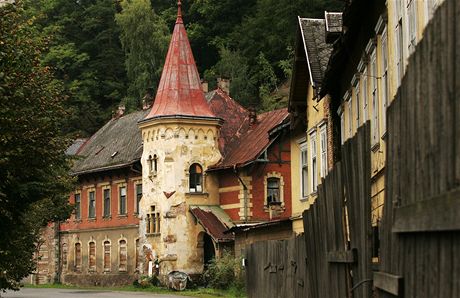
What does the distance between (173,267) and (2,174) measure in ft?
105

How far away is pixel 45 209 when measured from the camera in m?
44.1

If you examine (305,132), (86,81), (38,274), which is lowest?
(38,274)

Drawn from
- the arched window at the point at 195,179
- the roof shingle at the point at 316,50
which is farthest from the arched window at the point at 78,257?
the roof shingle at the point at 316,50

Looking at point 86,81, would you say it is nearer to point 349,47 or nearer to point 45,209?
point 45,209

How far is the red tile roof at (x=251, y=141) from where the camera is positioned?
49.8 m

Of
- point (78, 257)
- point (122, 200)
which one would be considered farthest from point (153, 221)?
point (78, 257)

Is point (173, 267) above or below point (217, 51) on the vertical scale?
below

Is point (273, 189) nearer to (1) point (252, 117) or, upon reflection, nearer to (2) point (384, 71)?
(1) point (252, 117)

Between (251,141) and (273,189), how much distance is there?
3.12m

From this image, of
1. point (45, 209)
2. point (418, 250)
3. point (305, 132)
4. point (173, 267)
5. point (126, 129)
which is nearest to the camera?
point (418, 250)

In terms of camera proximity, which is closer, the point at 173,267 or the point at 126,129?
the point at 173,267

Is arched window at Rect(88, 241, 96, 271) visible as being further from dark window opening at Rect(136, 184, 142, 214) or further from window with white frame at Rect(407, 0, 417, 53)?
window with white frame at Rect(407, 0, 417, 53)

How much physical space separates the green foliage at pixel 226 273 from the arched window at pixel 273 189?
5.82 meters

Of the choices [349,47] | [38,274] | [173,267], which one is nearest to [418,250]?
[349,47]
